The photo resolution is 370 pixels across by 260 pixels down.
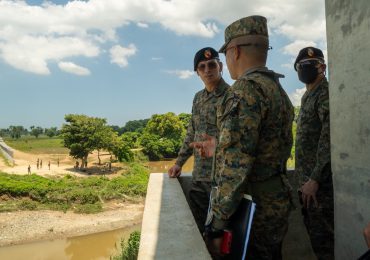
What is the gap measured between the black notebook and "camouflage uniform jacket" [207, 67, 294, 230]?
5 cm

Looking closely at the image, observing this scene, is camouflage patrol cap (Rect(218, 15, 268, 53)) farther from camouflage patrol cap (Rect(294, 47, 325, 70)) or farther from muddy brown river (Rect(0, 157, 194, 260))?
muddy brown river (Rect(0, 157, 194, 260))

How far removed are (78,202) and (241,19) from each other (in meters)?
24.9

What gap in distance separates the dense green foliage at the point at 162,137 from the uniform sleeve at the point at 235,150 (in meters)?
42.6

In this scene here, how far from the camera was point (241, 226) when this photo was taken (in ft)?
5.56

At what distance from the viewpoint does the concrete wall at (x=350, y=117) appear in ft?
6.31

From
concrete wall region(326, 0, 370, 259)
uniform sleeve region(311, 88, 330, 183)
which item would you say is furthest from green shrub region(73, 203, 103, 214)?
concrete wall region(326, 0, 370, 259)

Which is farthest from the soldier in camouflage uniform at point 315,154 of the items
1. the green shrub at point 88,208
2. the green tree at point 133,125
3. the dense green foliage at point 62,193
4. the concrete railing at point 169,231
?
the green tree at point 133,125

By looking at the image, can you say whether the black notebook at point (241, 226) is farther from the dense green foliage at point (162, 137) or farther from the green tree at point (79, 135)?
the dense green foliage at point (162, 137)

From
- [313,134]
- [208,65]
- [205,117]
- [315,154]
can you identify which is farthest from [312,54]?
[205,117]

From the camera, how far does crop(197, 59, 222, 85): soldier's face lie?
3.27 meters

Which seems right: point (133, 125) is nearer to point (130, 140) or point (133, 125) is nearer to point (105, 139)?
point (130, 140)

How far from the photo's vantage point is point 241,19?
1938 millimetres

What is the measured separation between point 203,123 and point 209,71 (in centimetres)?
49

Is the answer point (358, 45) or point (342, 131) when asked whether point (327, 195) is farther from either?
point (358, 45)
